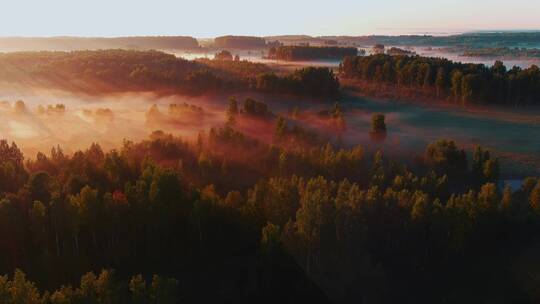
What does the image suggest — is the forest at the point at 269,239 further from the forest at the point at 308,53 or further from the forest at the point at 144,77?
the forest at the point at 308,53

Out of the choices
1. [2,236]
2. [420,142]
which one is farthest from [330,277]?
[420,142]

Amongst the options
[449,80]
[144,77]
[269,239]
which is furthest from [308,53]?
[269,239]

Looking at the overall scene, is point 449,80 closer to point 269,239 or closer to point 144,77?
point 144,77

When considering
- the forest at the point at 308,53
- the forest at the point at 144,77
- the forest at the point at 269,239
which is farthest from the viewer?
the forest at the point at 308,53

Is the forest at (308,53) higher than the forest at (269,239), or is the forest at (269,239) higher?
the forest at (308,53)

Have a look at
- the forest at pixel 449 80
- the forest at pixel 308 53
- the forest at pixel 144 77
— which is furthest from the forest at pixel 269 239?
the forest at pixel 308 53

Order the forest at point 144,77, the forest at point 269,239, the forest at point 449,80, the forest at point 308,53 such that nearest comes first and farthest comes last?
the forest at point 269,239 < the forest at point 449,80 < the forest at point 144,77 < the forest at point 308,53
